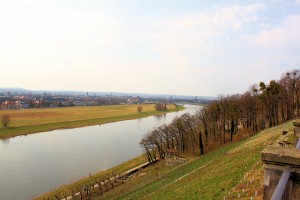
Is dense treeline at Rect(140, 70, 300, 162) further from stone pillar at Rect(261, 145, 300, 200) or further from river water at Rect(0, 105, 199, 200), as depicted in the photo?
stone pillar at Rect(261, 145, 300, 200)

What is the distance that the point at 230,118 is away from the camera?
165 feet

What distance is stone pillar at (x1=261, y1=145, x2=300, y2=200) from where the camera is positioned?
9.32 ft

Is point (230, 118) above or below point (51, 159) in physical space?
above

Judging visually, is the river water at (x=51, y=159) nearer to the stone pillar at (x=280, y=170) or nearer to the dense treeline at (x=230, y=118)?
the dense treeline at (x=230, y=118)

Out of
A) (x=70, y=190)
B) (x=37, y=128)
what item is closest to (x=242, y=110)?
(x=70, y=190)

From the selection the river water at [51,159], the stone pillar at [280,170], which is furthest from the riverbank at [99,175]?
the stone pillar at [280,170]

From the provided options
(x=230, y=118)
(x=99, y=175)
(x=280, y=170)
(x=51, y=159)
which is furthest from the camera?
(x=230, y=118)

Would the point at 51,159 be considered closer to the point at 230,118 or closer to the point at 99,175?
the point at 99,175

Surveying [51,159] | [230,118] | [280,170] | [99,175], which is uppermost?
[280,170]

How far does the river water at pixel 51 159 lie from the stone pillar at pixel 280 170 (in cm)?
3348

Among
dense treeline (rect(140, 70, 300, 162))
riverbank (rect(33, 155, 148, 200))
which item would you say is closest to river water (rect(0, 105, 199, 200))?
riverbank (rect(33, 155, 148, 200))

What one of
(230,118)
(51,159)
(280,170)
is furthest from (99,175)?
(280,170)

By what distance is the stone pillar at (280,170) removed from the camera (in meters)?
2.84

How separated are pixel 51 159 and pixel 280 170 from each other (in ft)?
158
